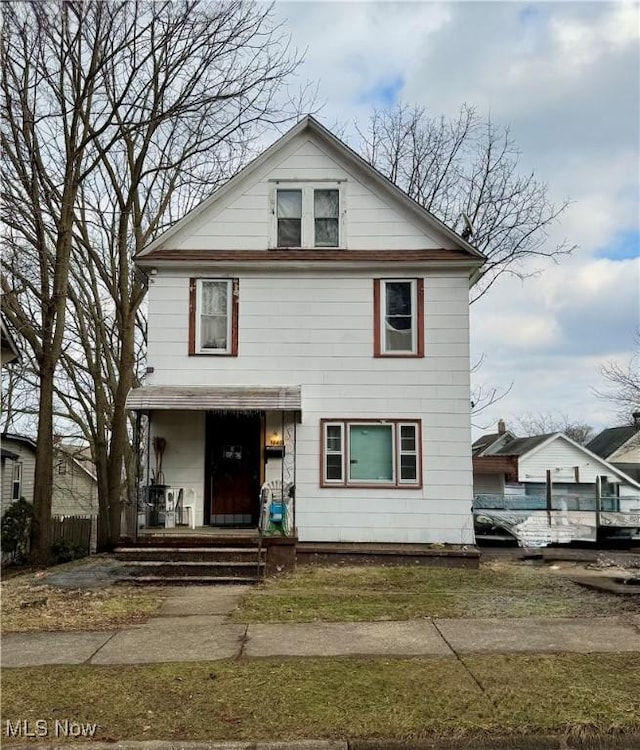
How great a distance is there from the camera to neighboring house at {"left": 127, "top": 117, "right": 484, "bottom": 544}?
13.5m

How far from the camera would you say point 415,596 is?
31.2 feet

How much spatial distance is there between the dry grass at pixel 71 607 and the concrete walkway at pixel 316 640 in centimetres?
39

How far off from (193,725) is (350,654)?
2.00m

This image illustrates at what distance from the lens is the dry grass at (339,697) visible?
4688mm

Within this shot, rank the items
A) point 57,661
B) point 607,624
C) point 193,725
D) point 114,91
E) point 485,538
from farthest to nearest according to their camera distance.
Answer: point 485,538, point 114,91, point 607,624, point 57,661, point 193,725

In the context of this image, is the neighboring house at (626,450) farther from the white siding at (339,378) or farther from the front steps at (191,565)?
the front steps at (191,565)

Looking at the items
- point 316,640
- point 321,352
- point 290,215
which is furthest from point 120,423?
point 316,640

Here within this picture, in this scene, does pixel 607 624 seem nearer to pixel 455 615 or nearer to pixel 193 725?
pixel 455 615

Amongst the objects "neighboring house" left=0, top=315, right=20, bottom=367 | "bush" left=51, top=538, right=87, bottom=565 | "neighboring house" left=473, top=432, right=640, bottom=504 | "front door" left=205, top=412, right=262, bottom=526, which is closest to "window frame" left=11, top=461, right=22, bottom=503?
"bush" left=51, top=538, right=87, bottom=565

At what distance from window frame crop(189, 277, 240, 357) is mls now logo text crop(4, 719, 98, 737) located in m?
9.44

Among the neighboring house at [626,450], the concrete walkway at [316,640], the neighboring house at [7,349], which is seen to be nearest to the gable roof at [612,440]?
the neighboring house at [626,450]

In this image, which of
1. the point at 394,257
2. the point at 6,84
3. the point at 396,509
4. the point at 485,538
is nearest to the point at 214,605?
the point at 396,509

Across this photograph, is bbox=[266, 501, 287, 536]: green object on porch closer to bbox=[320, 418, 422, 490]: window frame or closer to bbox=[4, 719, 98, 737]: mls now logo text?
bbox=[320, 418, 422, 490]: window frame

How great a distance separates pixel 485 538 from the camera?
18.3m
